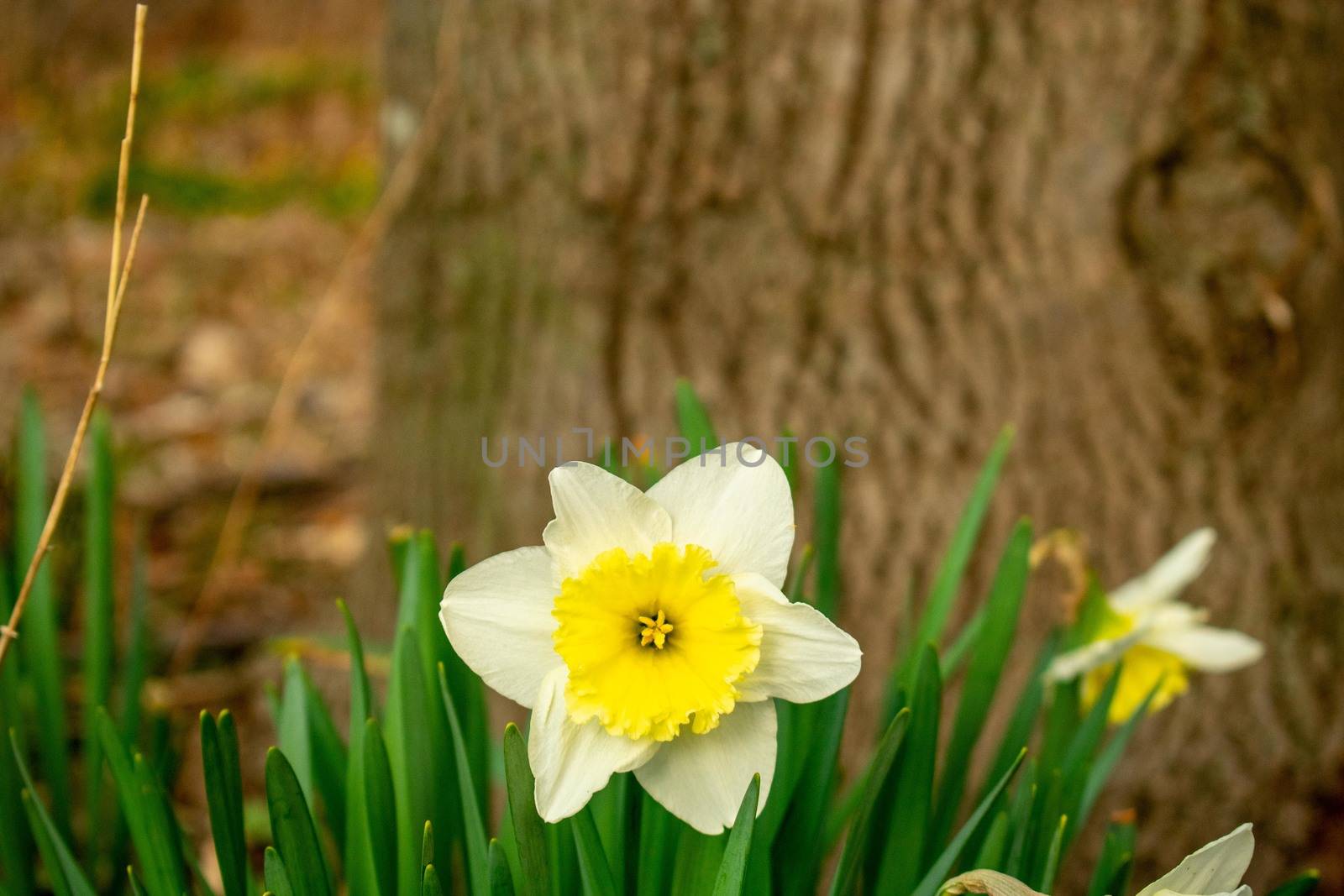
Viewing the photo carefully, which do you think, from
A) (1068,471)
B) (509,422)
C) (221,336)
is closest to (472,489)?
(509,422)

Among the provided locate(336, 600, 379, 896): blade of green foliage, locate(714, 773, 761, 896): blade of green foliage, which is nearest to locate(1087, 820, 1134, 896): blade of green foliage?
locate(714, 773, 761, 896): blade of green foliage

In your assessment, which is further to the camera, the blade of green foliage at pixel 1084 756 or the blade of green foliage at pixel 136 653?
the blade of green foliage at pixel 136 653

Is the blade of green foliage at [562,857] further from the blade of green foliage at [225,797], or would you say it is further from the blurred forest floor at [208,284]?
the blurred forest floor at [208,284]

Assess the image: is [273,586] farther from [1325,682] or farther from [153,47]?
[153,47]

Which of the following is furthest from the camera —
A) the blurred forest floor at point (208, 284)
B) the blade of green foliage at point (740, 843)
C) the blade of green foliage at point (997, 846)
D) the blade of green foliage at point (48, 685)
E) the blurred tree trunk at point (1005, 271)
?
the blurred forest floor at point (208, 284)

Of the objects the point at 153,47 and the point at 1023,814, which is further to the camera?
the point at 153,47

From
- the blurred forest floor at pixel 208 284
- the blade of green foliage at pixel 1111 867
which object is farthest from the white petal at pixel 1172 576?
the blurred forest floor at pixel 208 284

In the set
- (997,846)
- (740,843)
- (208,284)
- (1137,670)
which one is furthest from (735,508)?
(208,284)
